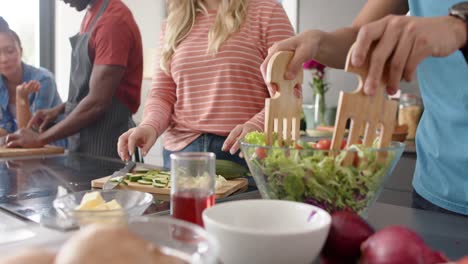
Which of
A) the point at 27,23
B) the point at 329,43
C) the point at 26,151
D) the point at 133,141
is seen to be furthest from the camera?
the point at 27,23

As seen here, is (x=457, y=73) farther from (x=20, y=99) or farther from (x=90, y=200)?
(x=20, y=99)

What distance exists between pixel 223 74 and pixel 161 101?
24cm

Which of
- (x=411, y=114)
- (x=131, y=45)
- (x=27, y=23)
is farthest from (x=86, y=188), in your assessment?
(x=27, y=23)

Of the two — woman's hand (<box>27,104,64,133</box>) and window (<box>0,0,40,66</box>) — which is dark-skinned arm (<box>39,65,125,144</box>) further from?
window (<box>0,0,40,66</box>)

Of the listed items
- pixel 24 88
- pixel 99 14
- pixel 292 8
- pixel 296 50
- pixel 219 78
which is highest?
pixel 292 8

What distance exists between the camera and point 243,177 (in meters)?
1.23

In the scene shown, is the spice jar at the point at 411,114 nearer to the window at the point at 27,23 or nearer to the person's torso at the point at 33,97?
the person's torso at the point at 33,97

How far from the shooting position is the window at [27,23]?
10.9 ft

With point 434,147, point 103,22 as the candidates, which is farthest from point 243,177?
point 103,22

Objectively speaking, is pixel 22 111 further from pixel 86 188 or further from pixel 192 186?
pixel 192 186

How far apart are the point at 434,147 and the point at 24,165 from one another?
127 cm

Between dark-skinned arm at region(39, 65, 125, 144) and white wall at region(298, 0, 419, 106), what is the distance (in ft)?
4.70

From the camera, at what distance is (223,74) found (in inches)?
60.4

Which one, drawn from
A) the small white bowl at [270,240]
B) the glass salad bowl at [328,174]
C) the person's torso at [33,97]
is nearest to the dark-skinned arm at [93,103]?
the person's torso at [33,97]
